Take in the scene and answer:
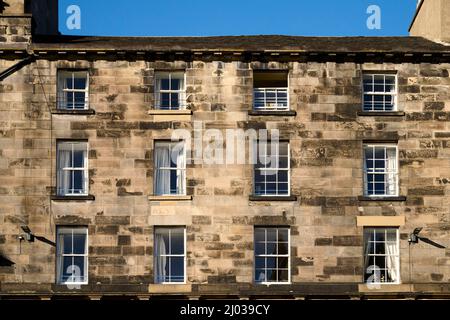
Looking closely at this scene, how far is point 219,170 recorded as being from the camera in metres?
29.4

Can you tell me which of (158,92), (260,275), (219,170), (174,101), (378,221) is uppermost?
(158,92)

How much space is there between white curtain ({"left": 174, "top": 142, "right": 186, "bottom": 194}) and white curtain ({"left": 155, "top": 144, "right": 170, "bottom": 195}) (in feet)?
0.96

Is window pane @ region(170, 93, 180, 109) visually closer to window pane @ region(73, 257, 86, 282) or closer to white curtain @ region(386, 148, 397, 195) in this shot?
window pane @ region(73, 257, 86, 282)

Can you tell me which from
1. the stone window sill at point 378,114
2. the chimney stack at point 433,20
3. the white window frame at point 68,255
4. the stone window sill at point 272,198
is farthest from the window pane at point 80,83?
the chimney stack at point 433,20

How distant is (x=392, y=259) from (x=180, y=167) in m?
6.72

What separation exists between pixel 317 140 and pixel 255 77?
2.67 meters

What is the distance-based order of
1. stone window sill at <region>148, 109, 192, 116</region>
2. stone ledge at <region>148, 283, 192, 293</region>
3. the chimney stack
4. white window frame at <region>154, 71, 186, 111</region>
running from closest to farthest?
1. stone ledge at <region>148, 283, 192, 293</region>
2. stone window sill at <region>148, 109, 192, 116</region>
3. white window frame at <region>154, 71, 186, 111</region>
4. the chimney stack

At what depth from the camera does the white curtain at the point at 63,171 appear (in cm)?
2914

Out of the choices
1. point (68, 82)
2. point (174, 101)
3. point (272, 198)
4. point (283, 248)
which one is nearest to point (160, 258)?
point (283, 248)

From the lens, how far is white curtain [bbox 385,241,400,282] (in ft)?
95.1

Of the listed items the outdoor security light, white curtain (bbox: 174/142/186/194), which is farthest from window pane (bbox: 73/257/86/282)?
white curtain (bbox: 174/142/186/194)

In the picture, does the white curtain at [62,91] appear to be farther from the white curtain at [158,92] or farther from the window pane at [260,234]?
the window pane at [260,234]

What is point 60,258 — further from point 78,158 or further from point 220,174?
point 220,174
